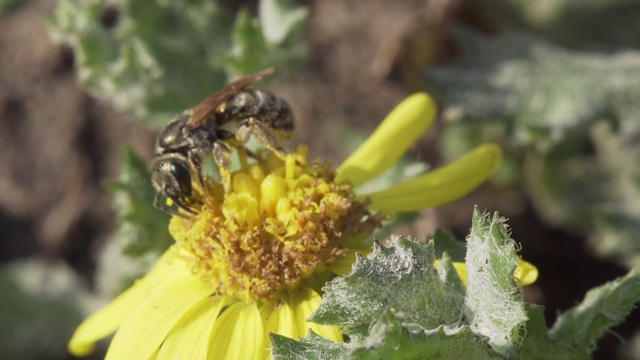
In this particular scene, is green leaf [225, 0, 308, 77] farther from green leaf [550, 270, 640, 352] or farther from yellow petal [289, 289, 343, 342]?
green leaf [550, 270, 640, 352]

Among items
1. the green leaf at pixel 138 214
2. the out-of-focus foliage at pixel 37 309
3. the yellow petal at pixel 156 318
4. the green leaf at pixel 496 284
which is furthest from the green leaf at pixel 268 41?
the green leaf at pixel 496 284

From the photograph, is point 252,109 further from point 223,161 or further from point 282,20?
point 282,20

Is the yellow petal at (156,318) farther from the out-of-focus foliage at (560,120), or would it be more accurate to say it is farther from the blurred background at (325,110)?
the out-of-focus foliage at (560,120)

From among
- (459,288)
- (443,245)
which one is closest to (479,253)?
(459,288)

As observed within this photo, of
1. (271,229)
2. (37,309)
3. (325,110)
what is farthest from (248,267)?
(325,110)

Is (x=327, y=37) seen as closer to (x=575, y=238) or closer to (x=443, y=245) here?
(x=575, y=238)

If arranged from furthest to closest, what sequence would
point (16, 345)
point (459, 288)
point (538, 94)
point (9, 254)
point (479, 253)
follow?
point (9, 254) < point (16, 345) < point (538, 94) < point (459, 288) < point (479, 253)
